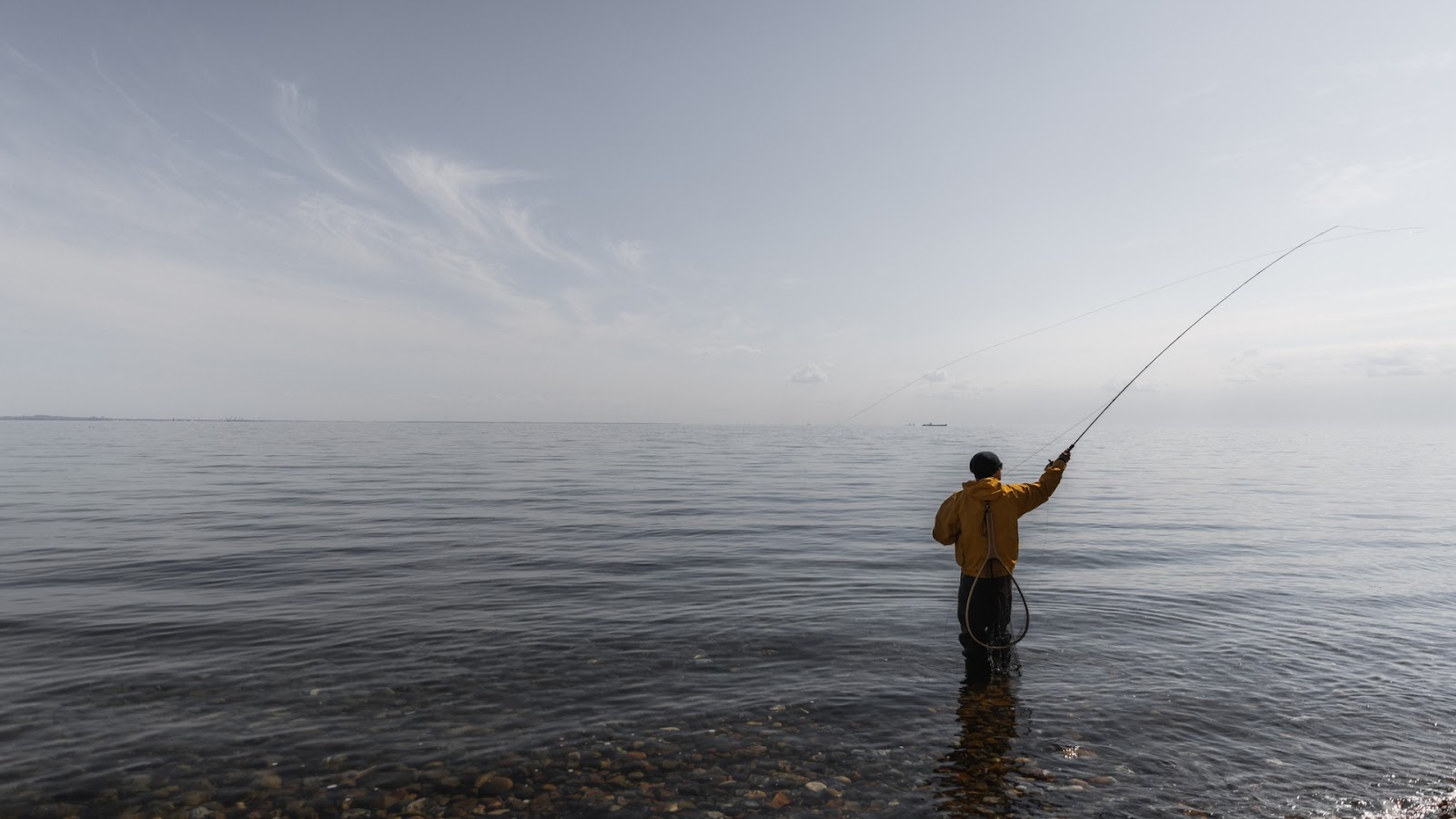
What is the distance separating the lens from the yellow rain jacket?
9.59 m

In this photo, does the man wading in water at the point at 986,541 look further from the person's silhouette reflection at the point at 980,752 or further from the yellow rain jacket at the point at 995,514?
the person's silhouette reflection at the point at 980,752

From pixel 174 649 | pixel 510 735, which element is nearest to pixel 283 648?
pixel 174 649

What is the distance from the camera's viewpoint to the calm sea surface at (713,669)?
23.8 ft

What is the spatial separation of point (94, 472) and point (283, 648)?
46.1 meters

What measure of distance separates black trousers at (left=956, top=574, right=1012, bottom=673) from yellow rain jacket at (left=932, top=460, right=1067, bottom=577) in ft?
0.65

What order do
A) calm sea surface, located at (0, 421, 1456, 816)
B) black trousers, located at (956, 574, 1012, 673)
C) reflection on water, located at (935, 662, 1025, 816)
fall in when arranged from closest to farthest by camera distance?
1. reflection on water, located at (935, 662, 1025, 816)
2. calm sea surface, located at (0, 421, 1456, 816)
3. black trousers, located at (956, 574, 1012, 673)

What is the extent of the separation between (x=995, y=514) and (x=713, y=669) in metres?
4.55

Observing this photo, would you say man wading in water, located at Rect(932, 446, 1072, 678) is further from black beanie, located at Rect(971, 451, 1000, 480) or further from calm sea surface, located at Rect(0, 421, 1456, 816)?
calm sea surface, located at Rect(0, 421, 1456, 816)

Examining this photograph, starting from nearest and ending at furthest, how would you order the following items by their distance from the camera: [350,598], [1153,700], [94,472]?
1. [1153,700]
2. [350,598]
3. [94,472]

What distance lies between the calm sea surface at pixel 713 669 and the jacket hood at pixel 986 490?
258 cm

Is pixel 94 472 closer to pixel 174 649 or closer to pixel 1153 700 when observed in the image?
pixel 174 649

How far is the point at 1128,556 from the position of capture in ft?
66.9

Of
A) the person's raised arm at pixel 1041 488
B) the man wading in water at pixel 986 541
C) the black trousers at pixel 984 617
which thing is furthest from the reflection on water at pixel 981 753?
the person's raised arm at pixel 1041 488

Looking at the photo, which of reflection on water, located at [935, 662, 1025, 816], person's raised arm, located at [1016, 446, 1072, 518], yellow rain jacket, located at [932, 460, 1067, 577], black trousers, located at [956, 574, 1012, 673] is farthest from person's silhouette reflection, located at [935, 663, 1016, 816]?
person's raised arm, located at [1016, 446, 1072, 518]
